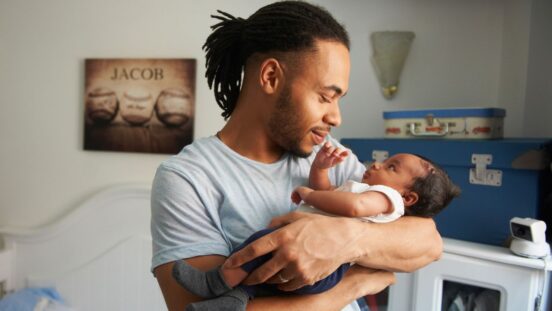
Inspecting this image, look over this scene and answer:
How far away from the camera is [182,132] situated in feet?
6.35

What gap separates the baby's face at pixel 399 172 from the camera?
3.02 ft

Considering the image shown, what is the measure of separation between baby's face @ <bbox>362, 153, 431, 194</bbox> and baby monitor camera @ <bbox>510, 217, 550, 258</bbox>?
44cm

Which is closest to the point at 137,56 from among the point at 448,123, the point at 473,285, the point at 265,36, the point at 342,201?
the point at 265,36

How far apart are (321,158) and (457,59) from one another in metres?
1.17

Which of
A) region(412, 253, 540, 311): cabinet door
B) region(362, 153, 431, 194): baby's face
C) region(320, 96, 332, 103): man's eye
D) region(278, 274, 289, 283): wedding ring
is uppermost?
region(320, 96, 332, 103): man's eye

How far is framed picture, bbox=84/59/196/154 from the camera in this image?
1930 mm

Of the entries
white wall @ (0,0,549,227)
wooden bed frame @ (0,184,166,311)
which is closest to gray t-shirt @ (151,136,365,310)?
white wall @ (0,0,549,227)

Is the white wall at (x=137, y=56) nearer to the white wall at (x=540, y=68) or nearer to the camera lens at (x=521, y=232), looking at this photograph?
the white wall at (x=540, y=68)

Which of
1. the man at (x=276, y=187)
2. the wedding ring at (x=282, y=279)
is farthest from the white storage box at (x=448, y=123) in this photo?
the wedding ring at (x=282, y=279)

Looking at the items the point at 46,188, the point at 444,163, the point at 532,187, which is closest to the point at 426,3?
the point at 444,163

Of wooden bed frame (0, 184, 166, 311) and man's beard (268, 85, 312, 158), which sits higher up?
man's beard (268, 85, 312, 158)

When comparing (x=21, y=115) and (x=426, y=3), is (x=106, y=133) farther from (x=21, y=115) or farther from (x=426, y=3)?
(x=426, y=3)

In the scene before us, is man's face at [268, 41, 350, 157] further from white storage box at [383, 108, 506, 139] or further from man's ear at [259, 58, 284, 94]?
white storage box at [383, 108, 506, 139]

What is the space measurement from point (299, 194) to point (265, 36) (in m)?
0.33
